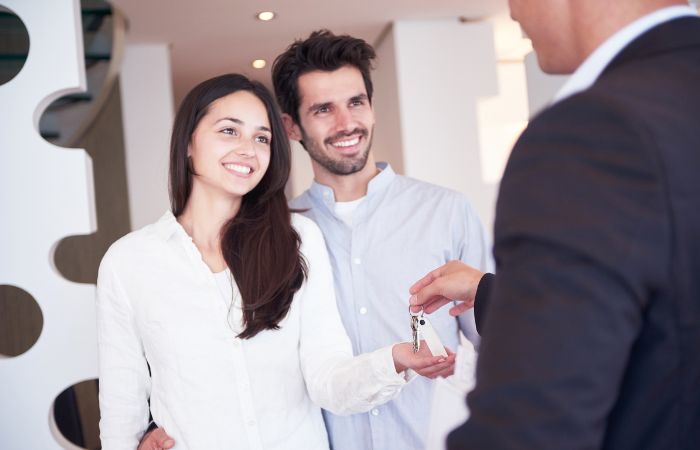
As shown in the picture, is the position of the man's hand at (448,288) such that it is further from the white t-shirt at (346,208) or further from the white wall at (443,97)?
the white wall at (443,97)

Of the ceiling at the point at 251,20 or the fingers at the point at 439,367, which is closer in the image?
the fingers at the point at 439,367

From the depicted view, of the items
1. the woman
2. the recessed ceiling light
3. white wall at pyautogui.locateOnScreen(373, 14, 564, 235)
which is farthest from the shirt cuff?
white wall at pyautogui.locateOnScreen(373, 14, 564, 235)

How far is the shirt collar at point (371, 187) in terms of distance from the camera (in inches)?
86.8

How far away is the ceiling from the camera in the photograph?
4.90m

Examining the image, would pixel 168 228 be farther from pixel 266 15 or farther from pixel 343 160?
pixel 266 15

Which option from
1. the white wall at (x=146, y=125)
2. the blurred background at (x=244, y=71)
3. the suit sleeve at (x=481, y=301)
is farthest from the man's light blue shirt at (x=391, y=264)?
the white wall at (x=146, y=125)

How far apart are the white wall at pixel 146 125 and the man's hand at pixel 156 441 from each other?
395 cm

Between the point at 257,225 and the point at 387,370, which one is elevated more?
the point at 257,225

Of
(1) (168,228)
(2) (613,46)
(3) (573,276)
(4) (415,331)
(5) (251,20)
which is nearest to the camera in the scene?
(3) (573,276)

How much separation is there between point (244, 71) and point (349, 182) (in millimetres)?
3619

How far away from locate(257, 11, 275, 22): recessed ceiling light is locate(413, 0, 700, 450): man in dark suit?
15.8 ft

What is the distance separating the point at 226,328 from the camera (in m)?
1.74

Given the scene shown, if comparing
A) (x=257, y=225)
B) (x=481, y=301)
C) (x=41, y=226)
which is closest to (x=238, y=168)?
(x=257, y=225)

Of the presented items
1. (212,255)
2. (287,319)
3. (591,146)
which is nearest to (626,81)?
(591,146)
